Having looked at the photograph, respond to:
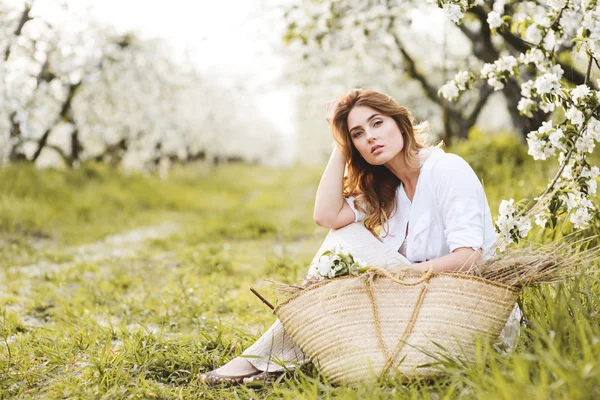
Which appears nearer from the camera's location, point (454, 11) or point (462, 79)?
point (454, 11)

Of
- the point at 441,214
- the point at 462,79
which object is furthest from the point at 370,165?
the point at 462,79

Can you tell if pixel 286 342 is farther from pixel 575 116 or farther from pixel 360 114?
pixel 575 116

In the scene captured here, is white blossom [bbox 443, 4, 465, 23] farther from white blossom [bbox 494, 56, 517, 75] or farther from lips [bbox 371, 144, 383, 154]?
lips [bbox 371, 144, 383, 154]

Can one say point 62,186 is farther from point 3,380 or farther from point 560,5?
point 560,5

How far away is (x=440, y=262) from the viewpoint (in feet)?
7.57

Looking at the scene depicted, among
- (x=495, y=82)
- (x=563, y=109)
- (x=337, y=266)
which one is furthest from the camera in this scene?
(x=495, y=82)

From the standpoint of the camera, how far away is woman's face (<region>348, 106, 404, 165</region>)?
2684 millimetres

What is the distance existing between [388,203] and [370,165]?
0.23 meters

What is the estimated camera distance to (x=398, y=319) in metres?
2.11

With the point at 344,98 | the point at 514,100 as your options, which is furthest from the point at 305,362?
the point at 514,100

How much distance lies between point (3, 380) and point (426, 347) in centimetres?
183

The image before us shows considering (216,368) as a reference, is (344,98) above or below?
above

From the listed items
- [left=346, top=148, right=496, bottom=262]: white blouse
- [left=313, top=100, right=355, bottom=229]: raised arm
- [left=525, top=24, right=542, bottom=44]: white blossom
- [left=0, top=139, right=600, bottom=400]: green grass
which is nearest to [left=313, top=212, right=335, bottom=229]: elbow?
[left=313, top=100, right=355, bottom=229]: raised arm

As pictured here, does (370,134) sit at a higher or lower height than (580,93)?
lower
